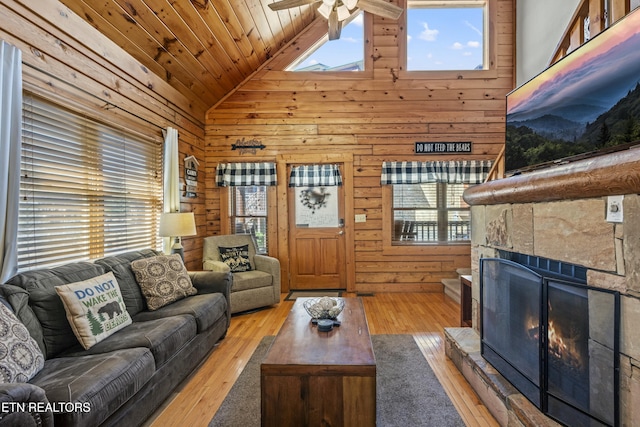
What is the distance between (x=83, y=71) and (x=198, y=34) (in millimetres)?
1267

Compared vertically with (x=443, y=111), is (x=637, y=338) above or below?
below

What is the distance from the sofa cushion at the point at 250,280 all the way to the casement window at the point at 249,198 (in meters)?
0.96

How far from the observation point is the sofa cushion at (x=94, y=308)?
6.11ft

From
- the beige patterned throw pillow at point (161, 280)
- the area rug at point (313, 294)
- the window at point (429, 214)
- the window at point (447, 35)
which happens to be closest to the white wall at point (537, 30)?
the window at point (447, 35)

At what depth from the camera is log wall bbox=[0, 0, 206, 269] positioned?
6.69 feet

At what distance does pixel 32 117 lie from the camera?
2.11 meters

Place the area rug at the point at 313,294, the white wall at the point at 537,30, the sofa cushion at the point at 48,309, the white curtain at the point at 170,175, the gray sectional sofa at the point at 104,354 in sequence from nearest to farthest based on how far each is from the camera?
the gray sectional sofa at the point at 104,354
the sofa cushion at the point at 48,309
the white wall at the point at 537,30
the white curtain at the point at 170,175
the area rug at the point at 313,294

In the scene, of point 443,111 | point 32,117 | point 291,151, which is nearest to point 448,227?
point 443,111

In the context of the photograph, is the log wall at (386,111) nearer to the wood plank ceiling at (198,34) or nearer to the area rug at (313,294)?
the area rug at (313,294)

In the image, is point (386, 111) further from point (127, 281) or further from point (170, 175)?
point (127, 281)

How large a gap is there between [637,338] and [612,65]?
1159mm

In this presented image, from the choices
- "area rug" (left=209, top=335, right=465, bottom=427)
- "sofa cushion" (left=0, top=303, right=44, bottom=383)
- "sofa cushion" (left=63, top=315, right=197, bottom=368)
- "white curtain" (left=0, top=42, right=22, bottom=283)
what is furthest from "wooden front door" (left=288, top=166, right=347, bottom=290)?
"sofa cushion" (left=0, top=303, right=44, bottom=383)

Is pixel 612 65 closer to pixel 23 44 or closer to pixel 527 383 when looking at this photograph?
pixel 527 383

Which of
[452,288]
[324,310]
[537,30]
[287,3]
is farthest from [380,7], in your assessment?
[452,288]
